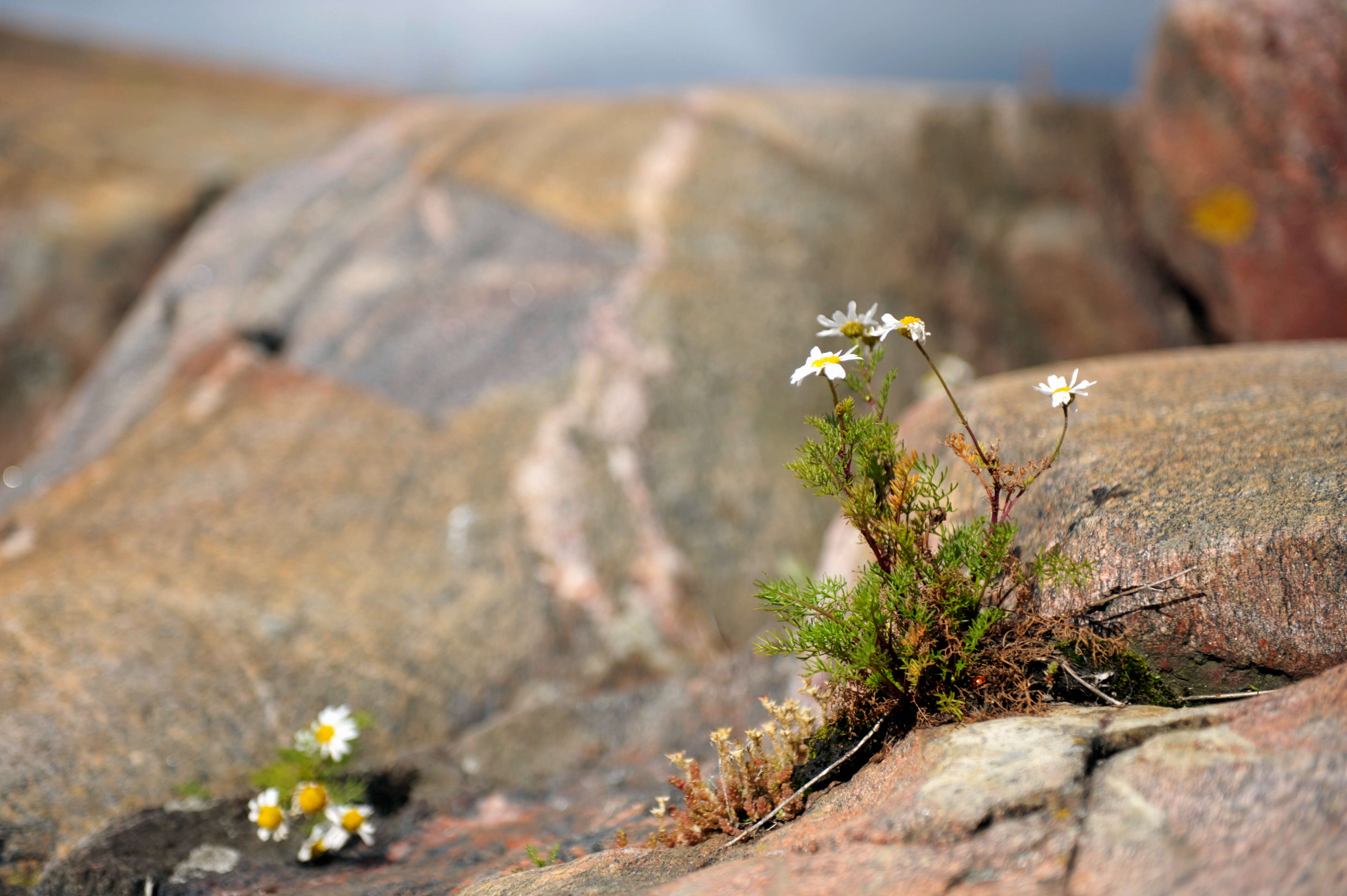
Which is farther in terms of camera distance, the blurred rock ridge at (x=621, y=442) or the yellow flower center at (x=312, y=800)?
the yellow flower center at (x=312, y=800)

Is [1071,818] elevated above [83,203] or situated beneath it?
situated beneath

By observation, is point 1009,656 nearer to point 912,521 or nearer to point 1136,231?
point 912,521

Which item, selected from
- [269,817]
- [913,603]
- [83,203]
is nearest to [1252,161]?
[913,603]

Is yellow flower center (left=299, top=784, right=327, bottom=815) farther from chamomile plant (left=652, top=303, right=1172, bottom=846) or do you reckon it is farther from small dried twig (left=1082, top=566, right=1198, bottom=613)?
small dried twig (left=1082, top=566, right=1198, bottom=613)

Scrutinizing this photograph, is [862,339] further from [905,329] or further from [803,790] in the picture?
[803,790]

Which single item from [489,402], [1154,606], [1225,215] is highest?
[1225,215]

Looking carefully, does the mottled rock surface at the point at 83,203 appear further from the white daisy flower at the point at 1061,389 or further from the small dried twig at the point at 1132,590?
the small dried twig at the point at 1132,590

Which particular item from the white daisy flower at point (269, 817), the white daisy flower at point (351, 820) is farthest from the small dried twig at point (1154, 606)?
the white daisy flower at point (269, 817)
